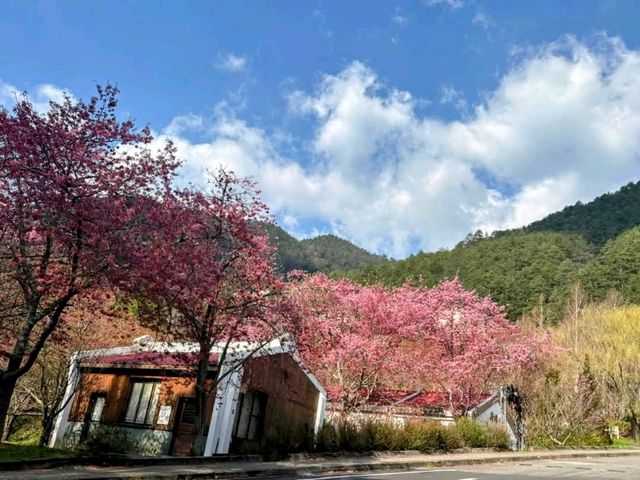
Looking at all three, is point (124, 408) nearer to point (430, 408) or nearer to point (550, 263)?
point (430, 408)

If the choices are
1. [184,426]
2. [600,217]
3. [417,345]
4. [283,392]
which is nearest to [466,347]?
[417,345]

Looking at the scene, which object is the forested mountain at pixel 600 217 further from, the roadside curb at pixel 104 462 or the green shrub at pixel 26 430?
the roadside curb at pixel 104 462

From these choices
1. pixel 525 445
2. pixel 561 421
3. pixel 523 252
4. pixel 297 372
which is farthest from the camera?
pixel 523 252

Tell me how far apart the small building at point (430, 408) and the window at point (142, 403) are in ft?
32.1

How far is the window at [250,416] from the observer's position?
1950 centimetres

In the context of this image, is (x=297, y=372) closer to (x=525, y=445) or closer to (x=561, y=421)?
(x=525, y=445)

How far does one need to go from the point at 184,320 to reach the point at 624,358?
40.4 meters

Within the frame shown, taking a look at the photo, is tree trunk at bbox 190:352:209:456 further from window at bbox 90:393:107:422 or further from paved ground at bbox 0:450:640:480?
window at bbox 90:393:107:422

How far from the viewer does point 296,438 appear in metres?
18.4

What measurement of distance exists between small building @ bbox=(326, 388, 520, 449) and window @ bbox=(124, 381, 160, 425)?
979cm

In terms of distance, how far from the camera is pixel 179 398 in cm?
1884

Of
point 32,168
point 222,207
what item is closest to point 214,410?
point 222,207

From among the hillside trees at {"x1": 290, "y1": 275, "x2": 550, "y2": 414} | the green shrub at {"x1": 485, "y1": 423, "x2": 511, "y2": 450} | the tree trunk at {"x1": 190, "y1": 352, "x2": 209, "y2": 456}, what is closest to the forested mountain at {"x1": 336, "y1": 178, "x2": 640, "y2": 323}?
the hillside trees at {"x1": 290, "y1": 275, "x2": 550, "y2": 414}

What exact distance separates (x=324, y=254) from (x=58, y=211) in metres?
Result: 160
